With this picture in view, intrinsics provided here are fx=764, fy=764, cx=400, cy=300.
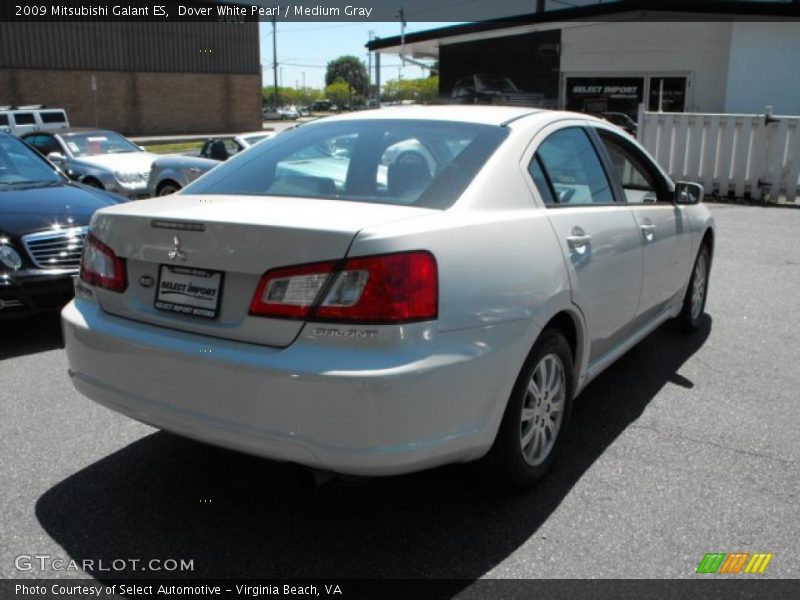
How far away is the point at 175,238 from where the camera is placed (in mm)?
2887

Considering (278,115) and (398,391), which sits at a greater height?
(278,115)

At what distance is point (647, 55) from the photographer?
21.2 m

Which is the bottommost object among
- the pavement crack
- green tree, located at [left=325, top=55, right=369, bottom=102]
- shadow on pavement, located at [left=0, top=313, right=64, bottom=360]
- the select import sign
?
shadow on pavement, located at [left=0, top=313, right=64, bottom=360]

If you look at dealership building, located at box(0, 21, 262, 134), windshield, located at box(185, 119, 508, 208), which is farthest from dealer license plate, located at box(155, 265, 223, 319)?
dealership building, located at box(0, 21, 262, 134)

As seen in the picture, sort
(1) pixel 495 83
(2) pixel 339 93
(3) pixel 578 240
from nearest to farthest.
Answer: (3) pixel 578 240, (1) pixel 495 83, (2) pixel 339 93

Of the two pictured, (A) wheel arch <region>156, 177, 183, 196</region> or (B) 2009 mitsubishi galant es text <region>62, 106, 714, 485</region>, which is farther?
(A) wheel arch <region>156, 177, 183, 196</region>

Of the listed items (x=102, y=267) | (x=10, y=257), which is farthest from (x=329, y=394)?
(x=10, y=257)

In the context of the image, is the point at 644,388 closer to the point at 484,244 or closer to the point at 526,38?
the point at 484,244

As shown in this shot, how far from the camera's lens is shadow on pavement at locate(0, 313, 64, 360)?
5516mm

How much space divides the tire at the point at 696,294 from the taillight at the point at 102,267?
3.93 m

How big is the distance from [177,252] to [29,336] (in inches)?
144

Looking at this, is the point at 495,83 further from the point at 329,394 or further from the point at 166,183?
the point at 329,394

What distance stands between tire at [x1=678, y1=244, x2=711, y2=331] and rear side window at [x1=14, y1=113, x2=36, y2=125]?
26.9 metres

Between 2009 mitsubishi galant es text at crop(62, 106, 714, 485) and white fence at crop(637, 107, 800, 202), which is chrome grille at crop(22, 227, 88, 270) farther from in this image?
white fence at crop(637, 107, 800, 202)
